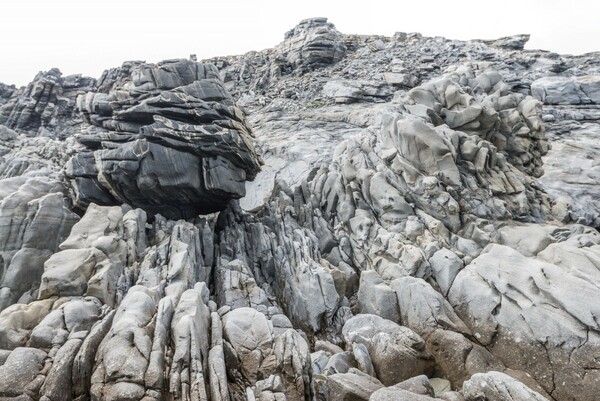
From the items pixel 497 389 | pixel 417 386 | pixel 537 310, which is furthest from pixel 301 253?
pixel 497 389

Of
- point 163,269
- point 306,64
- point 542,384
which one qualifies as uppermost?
point 306,64

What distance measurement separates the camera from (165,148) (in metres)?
26.8

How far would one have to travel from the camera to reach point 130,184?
26641 millimetres

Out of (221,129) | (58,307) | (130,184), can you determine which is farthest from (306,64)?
(58,307)

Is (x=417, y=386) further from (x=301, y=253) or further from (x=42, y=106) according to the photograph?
(x=42, y=106)

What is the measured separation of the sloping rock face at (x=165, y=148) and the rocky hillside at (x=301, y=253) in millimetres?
157

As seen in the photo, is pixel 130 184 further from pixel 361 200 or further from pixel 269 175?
pixel 361 200

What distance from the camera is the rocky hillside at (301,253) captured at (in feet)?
49.2

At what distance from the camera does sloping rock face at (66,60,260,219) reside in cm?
2650

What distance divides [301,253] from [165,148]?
13370 mm

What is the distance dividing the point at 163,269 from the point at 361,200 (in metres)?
16.6

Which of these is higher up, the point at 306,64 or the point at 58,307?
the point at 306,64

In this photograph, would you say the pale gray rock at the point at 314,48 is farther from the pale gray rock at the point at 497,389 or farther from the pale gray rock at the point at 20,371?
the pale gray rock at the point at 497,389

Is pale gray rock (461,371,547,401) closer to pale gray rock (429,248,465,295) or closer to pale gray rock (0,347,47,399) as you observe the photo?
pale gray rock (429,248,465,295)
